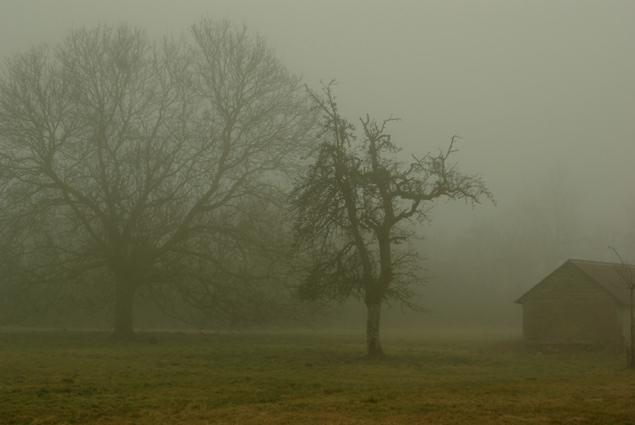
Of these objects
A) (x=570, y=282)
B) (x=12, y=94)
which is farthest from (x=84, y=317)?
(x=570, y=282)

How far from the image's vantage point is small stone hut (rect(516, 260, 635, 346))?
3856 centimetres

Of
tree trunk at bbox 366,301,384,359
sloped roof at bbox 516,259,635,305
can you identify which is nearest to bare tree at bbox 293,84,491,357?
tree trunk at bbox 366,301,384,359

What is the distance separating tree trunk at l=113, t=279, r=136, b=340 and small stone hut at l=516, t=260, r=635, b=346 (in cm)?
2121

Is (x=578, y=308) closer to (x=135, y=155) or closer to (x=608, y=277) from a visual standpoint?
(x=608, y=277)

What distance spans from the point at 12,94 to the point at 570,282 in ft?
98.9

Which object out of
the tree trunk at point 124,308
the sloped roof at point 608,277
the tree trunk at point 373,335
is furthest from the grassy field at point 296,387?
the sloped roof at point 608,277

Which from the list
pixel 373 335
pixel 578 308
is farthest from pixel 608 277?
pixel 373 335

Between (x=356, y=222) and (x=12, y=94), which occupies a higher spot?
(x=12, y=94)

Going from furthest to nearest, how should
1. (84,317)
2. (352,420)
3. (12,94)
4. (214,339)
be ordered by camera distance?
1. (84,317)
2. (214,339)
3. (12,94)
4. (352,420)

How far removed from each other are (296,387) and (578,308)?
2566 cm

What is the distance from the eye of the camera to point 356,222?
2928cm

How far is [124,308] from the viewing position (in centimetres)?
3647

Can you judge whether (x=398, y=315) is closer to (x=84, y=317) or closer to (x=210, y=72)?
(x=84, y=317)

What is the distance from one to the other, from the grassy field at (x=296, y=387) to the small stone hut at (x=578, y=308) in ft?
24.0
